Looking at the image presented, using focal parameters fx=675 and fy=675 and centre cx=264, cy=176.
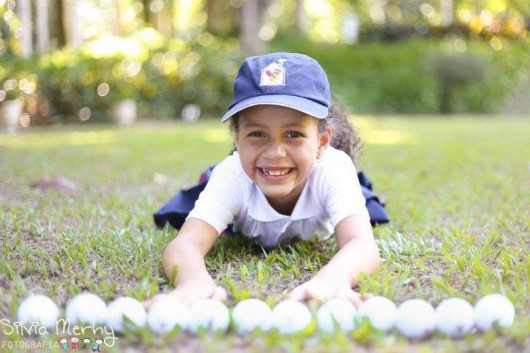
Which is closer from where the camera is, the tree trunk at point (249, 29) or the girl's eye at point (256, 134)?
the girl's eye at point (256, 134)

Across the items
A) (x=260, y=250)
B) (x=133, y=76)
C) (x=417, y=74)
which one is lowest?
(x=260, y=250)

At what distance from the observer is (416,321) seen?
1715 millimetres

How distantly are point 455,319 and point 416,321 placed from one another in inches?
4.2

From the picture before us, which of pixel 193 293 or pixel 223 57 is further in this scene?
pixel 223 57

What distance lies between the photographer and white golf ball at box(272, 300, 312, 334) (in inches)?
67.3

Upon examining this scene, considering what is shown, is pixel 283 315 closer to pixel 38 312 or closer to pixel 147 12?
pixel 38 312

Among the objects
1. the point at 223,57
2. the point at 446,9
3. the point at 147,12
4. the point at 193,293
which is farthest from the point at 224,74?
the point at 446,9

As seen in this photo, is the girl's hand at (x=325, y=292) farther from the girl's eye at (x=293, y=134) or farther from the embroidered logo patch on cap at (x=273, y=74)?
the embroidered logo patch on cap at (x=273, y=74)

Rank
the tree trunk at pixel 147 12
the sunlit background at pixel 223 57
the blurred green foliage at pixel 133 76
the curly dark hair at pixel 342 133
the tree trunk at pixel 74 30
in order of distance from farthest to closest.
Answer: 1. the tree trunk at pixel 147 12
2. the tree trunk at pixel 74 30
3. the blurred green foliage at pixel 133 76
4. the sunlit background at pixel 223 57
5. the curly dark hair at pixel 342 133

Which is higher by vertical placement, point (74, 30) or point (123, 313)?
point (74, 30)

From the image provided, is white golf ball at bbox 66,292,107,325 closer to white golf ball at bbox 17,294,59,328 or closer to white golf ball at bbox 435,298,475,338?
white golf ball at bbox 17,294,59,328

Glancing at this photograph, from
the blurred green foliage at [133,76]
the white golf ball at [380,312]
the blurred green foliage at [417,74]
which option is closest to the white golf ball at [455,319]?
the white golf ball at [380,312]

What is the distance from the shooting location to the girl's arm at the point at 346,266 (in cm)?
199

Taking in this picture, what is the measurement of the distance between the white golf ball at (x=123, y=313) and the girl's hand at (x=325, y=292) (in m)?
0.44
